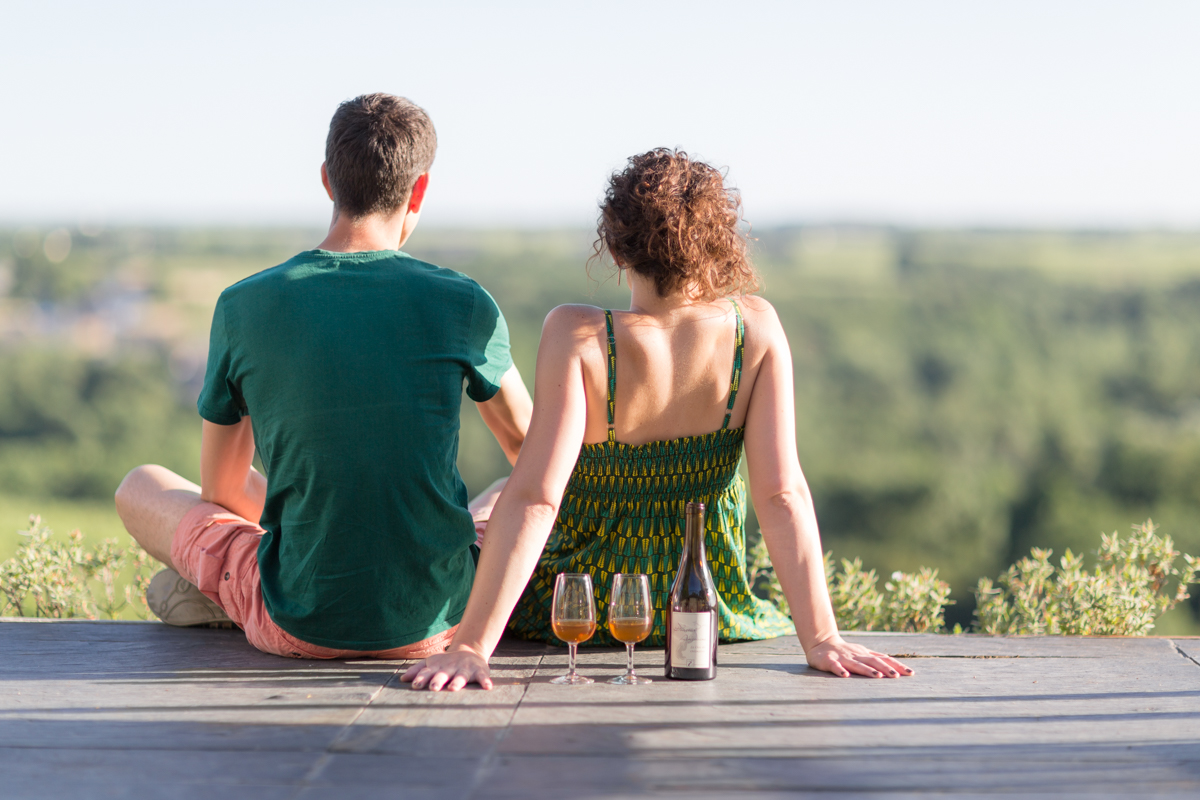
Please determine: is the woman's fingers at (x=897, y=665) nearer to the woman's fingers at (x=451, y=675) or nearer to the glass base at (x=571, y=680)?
the glass base at (x=571, y=680)

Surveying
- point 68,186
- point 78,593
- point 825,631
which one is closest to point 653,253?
point 825,631

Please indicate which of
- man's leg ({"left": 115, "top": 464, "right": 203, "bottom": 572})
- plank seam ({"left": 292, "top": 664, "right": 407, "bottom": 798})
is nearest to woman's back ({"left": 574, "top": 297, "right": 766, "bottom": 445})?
plank seam ({"left": 292, "top": 664, "right": 407, "bottom": 798})

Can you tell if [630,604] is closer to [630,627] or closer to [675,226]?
[630,627]

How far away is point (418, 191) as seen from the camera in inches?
105

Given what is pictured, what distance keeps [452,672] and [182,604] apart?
1057mm

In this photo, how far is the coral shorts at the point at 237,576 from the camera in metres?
2.68

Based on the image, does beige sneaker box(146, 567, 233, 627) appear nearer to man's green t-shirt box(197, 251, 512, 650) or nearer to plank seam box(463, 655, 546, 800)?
man's green t-shirt box(197, 251, 512, 650)

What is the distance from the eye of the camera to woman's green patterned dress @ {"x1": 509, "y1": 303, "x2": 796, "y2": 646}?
2762 mm

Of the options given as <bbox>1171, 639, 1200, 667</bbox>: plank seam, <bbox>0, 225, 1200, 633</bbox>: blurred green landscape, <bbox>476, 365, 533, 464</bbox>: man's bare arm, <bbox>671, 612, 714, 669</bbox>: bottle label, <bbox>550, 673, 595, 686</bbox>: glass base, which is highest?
<bbox>476, 365, 533, 464</bbox>: man's bare arm

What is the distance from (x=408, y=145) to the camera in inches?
101

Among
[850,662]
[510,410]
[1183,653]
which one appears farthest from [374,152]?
[1183,653]

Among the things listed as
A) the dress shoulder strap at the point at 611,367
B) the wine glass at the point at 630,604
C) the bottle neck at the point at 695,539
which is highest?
the dress shoulder strap at the point at 611,367

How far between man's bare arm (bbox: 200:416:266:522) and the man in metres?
0.01

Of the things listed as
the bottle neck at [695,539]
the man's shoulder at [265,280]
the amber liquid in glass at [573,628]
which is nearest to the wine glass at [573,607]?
the amber liquid in glass at [573,628]
